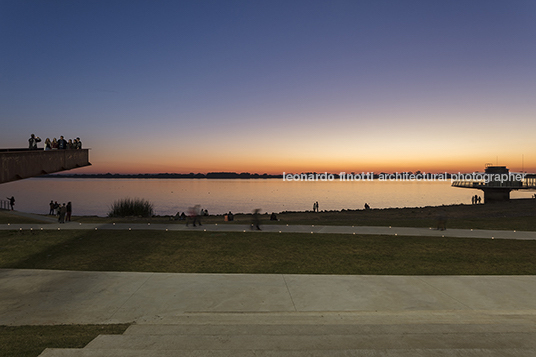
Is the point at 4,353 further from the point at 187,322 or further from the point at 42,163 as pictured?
the point at 42,163

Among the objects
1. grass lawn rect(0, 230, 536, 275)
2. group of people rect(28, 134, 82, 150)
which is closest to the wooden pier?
grass lawn rect(0, 230, 536, 275)

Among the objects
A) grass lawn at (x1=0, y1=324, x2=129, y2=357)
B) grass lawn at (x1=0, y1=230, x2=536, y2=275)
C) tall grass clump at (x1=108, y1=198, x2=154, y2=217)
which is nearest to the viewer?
grass lawn at (x1=0, y1=324, x2=129, y2=357)

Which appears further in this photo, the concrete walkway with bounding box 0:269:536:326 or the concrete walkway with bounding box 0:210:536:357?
the concrete walkway with bounding box 0:269:536:326

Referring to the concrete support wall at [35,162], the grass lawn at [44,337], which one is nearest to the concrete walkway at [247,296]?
the grass lawn at [44,337]

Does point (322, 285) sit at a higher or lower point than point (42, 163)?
lower

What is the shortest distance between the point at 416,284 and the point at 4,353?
9.80 meters

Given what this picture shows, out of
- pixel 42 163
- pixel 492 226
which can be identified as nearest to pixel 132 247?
pixel 42 163

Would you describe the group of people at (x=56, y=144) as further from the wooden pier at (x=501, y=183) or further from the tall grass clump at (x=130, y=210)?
the wooden pier at (x=501, y=183)

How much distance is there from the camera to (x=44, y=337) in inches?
233

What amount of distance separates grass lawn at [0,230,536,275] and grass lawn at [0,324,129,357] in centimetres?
445

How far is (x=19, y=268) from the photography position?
11.2 meters

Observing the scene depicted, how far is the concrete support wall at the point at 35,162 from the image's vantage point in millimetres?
9633

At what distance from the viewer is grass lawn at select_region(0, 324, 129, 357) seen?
5230mm

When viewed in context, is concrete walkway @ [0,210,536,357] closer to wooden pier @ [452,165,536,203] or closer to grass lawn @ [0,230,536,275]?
grass lawn @ [0,230,536,275]
